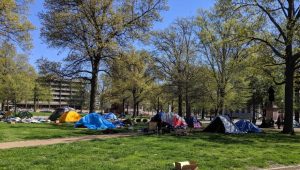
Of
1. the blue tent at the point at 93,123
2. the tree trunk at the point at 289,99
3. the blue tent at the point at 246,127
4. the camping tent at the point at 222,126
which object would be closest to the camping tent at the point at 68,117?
the blue tent at the point at 93,123

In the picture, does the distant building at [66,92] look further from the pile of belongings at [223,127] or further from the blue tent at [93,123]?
the pile of belongings at [223,127]

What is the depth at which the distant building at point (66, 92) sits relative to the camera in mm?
34203

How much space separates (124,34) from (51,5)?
5871 millimetres

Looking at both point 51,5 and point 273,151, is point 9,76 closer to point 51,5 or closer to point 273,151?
point 51,5

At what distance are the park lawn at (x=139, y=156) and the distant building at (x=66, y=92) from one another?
1798cm

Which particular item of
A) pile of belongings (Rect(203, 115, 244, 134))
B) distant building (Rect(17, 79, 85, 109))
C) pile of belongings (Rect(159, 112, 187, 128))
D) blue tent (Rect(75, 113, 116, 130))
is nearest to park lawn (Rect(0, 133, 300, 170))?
pile of belongings (Rect(203, 115, 244, 134))

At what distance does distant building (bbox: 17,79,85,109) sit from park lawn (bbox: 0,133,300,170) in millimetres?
17975

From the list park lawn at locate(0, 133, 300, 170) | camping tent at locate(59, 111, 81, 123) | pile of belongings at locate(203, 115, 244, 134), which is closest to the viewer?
park lawn at locate(0, 133, 300, 170)

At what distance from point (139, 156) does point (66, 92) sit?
474 ft

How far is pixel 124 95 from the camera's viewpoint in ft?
232

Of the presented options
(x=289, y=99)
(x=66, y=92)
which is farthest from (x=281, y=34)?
(x=66, y=92)

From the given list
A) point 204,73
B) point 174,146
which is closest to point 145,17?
point 204,73

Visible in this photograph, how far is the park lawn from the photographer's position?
11310 mm

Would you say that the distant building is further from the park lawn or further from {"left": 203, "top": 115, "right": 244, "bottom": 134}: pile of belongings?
the park lawn
